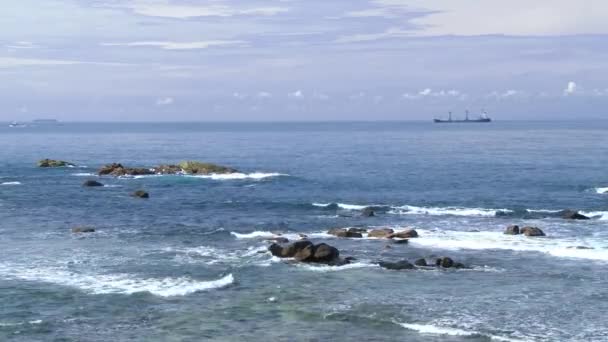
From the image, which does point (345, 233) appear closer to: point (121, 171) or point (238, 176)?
point (238, 176)

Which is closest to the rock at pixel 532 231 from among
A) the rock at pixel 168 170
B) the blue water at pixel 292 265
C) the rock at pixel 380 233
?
the blue water at pixel 292 265

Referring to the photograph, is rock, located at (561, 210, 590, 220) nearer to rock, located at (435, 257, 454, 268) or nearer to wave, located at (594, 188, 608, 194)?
wave, located at (594, 188, 608, 194)

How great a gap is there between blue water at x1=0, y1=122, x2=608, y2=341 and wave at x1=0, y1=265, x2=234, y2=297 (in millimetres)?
123

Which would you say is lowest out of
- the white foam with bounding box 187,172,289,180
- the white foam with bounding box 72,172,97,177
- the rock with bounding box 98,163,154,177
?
the white foam with bounding box 187,172,289,180

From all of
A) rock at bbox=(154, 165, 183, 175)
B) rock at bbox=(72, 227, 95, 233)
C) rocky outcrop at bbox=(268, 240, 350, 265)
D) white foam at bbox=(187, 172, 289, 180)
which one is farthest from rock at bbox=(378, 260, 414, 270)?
rock at bbox=(154, 165, 183, 175)

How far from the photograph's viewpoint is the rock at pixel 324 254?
50.7 meters


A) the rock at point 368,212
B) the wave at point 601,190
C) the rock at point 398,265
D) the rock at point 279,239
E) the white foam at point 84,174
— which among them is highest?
the white foam at point 84,174

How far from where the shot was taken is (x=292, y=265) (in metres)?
50.4

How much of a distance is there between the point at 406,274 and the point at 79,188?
60580 millimetres

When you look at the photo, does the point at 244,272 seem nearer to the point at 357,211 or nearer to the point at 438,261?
the point at 438,261

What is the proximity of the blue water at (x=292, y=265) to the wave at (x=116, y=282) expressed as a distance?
123mm

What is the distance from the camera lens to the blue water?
3719 centimetres

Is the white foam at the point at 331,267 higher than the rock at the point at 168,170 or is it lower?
lower

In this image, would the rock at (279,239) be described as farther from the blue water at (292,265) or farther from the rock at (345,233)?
the rock at (345,233)
